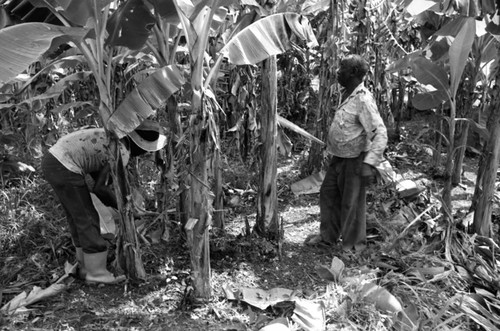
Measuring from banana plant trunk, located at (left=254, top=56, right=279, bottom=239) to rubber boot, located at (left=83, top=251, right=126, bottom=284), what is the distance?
1.43 meters

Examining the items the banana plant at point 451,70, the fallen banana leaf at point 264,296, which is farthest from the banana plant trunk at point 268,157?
the banana plant at point 451,70

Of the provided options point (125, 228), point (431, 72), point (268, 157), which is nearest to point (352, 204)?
point (268, 157)

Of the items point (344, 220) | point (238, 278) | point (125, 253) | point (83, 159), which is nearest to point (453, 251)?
point (344, 220)

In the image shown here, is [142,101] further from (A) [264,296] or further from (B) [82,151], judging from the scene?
(A) [264,296]

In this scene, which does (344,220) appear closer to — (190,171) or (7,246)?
(190,171)

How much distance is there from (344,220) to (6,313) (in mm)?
2970

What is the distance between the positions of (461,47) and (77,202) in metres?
3.71

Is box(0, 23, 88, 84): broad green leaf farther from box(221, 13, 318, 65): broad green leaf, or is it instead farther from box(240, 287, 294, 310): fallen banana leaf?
box(240, 287, 294, 310): fallen banana leaf

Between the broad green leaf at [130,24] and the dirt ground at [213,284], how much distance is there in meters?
1.86

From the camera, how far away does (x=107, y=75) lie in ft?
12.2

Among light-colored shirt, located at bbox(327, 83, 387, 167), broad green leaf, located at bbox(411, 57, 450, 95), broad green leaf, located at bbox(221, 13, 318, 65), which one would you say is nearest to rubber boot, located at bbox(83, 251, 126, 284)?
broad green leaf, located at bbox(221, 13, 318, 65)

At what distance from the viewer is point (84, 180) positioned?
406cm

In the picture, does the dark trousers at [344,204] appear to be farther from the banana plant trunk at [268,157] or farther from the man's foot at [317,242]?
the banana plant trunk at [268,157]

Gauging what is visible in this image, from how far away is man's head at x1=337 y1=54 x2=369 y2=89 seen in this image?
→ 14.1 ft
